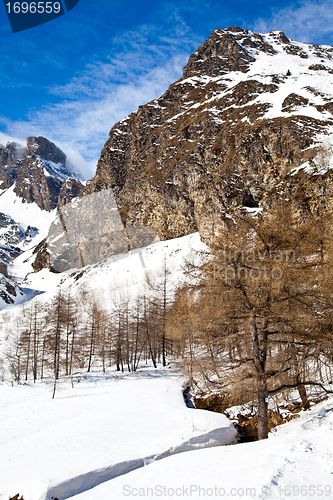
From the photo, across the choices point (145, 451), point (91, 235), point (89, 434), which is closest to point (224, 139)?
point (91, 235)

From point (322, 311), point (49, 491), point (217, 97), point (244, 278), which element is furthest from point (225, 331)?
point (217, 97)

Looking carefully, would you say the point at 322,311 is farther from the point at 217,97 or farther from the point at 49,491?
the point at 217,97

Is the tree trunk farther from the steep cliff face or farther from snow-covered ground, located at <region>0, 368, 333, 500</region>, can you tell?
the steep cliff face

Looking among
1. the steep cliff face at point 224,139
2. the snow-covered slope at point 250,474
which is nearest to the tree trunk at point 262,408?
the snow-covered slope at point 250,474

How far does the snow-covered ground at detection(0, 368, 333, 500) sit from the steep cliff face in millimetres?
45095

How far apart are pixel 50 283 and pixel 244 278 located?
113 metres

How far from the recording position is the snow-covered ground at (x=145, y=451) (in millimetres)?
4748

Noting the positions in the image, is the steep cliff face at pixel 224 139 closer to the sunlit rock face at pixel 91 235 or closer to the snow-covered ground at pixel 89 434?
the sunlit rock face at pixel 91 235

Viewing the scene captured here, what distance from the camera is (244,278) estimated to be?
299 inches

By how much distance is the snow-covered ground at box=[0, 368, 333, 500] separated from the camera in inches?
187

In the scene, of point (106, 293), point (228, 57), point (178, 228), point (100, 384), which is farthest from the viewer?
→ point (228, 57)

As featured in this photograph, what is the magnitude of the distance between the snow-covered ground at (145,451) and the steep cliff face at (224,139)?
148 feet

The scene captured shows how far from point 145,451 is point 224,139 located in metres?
72.7

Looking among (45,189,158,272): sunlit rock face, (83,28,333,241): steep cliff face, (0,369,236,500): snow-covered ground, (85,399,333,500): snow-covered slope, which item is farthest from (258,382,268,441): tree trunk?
(45,189,158,272): sunlit rock face
